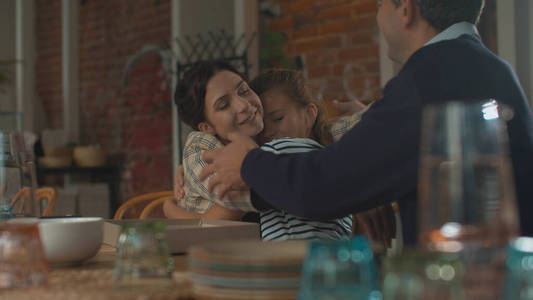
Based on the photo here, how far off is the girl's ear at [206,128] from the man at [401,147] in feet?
2.37

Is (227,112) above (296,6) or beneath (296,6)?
beneath

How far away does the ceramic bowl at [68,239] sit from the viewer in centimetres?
102

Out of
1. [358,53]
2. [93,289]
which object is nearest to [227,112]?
[93,289]

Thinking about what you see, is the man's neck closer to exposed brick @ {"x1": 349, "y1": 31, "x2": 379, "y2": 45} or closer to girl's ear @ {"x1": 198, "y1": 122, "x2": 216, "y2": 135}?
girl's ear @ {"x1": 198, "y1": 122, "x2": 216, "y2": 135}

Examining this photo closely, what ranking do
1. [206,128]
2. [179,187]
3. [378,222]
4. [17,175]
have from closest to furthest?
[17,175] < [378,222] < [179,187] < [206,128]

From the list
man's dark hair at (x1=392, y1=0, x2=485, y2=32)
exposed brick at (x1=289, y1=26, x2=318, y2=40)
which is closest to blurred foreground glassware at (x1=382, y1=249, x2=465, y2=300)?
man's dark hair at (x1=392, y1=0, x2=485, y2=32)

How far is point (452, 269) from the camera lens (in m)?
0.52

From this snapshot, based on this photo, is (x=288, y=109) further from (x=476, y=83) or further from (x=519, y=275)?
(x=519, y=275)

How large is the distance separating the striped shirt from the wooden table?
508mm

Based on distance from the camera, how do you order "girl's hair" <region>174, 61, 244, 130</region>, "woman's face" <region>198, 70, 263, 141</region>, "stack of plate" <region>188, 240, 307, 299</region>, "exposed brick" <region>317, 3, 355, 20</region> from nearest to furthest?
"stack of plate" <region>188, 240, 307, 299</region> → "woman's face" <region>198, 70, 263, 141</region> → "girl's hair" <region>174, 61, 244, 130</region> → "exposed brick" <region>317, 3, 355, 20</region>

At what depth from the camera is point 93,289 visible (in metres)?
0.82

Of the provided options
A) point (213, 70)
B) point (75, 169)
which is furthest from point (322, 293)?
point (75, 169)

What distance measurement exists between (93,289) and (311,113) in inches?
51.3

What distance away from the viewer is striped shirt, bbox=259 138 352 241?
4.69 ft
